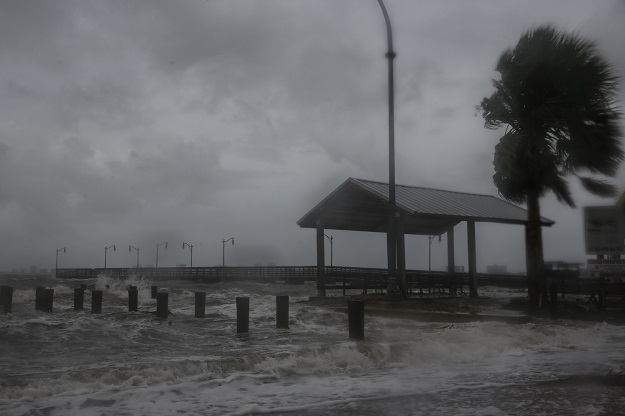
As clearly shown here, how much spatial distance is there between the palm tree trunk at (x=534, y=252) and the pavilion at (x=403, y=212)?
3589 mm

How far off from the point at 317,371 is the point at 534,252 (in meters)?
11.8

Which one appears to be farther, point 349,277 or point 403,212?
point 349,277

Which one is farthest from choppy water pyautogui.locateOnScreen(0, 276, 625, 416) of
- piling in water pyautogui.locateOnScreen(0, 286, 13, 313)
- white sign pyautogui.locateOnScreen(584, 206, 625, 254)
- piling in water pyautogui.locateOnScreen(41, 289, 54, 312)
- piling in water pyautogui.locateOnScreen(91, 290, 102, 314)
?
piling in water pyautogui.locateOnScreen(0, 286, 13, 313)

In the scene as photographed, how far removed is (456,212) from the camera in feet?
74.8

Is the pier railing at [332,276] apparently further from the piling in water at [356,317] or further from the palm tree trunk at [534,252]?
the piling in water at [356,317]

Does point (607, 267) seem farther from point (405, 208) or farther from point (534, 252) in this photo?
point (405, 208)

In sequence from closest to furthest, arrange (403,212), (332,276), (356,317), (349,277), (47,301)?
(356,317) < (403,212) < (47,301) < (349,277) < (332,276)

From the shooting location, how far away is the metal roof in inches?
870

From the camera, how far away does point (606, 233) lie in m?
14.1

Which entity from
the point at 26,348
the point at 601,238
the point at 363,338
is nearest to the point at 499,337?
the point at 363,338

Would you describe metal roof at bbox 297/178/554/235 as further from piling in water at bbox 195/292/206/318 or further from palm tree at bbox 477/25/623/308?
piling in water at bbox 195/292/206/318

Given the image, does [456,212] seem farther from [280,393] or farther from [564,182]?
[280,393]

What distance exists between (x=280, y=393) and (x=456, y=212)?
665 inches

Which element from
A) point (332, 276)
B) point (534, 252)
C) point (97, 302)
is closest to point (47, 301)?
point (97, 302)
